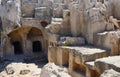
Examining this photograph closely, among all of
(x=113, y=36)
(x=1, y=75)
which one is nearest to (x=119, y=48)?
(x=113, y=36)

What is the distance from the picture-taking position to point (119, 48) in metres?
18.6

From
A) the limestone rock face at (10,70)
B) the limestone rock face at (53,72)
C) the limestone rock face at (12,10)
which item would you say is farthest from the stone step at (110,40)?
the limestone rock face at (12,10)

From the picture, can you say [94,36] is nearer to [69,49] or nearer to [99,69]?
[69,49]

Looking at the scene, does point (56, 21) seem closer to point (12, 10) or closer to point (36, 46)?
point (12, 10)

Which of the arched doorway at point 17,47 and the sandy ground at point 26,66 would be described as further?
the arched doorway at point 17,47

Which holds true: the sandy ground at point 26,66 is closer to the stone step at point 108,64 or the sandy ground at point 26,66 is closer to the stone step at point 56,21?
the stone step at point 56,21

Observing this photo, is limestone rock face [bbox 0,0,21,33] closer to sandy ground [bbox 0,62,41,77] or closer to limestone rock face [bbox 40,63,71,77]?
sandy ground [bbox 0,62,41,77]

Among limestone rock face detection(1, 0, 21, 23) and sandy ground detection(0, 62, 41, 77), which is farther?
limestone rock face detection(1, 0, 21, 23)

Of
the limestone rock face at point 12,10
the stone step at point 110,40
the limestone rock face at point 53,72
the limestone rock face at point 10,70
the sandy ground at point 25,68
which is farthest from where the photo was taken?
the limestone rock face at point 12,10

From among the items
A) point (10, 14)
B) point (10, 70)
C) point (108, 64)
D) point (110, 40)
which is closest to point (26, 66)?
point (10, 70)

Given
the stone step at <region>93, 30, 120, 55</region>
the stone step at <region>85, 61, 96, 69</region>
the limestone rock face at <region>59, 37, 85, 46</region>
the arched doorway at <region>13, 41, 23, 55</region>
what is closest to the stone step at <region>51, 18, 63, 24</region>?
the limestone rock face at <region>59, 37, 85, 46</region>

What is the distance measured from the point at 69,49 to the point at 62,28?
5221 mm

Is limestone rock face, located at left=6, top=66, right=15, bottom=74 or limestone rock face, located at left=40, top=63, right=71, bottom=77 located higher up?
limestone rock face, located at left=40, top=63, right=71, bottom=77

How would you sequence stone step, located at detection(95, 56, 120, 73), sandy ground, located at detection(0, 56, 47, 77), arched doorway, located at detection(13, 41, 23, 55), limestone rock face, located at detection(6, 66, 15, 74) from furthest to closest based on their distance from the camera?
arched doorway, located at detection(13, 41, 23, 55), limestone rock face, located at detection(6, 66, 15, 74), sandy ground, located at detection(0, 56, 47, 77), stone step, located at detection(95, 56, 120, 73)
